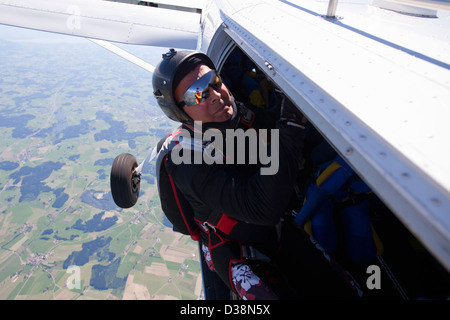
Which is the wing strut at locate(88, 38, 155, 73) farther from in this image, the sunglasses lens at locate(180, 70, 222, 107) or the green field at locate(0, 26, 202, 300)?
the green field at locate(0, 26, 202, 300)

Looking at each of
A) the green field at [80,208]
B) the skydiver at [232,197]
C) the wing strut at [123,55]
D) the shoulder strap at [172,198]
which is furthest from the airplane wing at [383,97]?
the green field at [80,208]

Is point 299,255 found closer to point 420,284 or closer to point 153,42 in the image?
point 420,284

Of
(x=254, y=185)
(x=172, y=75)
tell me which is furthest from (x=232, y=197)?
(x=172, y=75)

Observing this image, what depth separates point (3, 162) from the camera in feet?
152

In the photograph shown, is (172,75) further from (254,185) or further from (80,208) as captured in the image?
(80,208)

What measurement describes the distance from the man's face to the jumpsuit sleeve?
41cm

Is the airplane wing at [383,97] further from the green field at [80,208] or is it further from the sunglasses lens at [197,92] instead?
the green field at [80,208]

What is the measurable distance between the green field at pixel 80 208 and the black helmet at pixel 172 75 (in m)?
25.2

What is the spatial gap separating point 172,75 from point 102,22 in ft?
16.6

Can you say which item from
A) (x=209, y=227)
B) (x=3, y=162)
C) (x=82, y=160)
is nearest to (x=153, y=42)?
(x=209, y=227)

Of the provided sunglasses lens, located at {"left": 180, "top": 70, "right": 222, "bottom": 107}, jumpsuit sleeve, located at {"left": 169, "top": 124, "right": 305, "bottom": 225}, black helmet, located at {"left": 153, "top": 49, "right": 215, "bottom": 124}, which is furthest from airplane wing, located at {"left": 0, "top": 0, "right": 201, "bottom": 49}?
jumpsuit sleeve, located at {"left": 169, "top": 124, "right": 305, "bottom": 225}

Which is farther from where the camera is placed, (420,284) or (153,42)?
(153,42)

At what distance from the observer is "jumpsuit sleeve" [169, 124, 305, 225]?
117 centimetres
